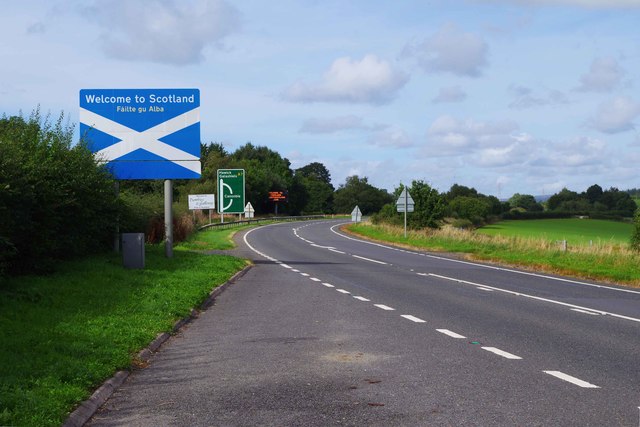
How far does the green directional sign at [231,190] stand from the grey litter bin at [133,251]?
1824 inches

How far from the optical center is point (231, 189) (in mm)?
66938

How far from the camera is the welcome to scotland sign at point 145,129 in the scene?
2403 cm

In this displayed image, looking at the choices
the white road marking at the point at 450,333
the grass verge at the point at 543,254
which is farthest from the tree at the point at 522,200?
the white road marking at the point at 450,333

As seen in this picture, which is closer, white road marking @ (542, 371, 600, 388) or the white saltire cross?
white road marking @ (542, 371, 600, 388)

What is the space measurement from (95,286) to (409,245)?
33386 mm

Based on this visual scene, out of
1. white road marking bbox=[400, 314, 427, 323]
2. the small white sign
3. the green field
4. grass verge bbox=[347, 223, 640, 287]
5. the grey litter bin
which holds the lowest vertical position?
the green field

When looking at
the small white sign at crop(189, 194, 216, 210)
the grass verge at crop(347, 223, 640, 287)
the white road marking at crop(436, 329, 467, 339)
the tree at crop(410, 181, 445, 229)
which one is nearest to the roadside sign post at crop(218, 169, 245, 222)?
the small white sign at crop(189, 194, 216, 210)

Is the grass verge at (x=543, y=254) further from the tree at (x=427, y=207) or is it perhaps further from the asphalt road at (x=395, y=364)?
the tree at (x=427, y=207)

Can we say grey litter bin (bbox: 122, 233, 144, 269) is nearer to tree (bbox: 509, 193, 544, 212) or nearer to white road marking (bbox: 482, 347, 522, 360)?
white road marking (bbox: 482, 347, 522, 360)

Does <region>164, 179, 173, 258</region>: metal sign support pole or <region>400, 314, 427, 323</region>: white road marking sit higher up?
<region>164, 179, 173, 258</region>: metal sign support pole

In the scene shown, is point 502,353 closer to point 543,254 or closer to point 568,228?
point 543,254

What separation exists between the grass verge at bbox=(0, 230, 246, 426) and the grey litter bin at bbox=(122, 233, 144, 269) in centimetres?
26

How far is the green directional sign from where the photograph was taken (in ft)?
217

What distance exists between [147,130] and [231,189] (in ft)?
140
